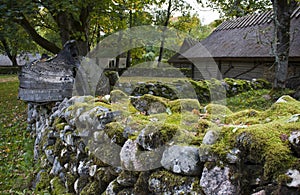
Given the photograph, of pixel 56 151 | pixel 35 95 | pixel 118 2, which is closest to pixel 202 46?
pixel 118 2

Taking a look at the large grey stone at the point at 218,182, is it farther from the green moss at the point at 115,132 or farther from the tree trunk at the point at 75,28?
the tree trunk at the point at 75,28

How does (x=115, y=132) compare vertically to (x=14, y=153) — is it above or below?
above

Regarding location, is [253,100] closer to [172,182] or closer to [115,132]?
[115,132]

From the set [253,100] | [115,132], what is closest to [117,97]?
[115,132]

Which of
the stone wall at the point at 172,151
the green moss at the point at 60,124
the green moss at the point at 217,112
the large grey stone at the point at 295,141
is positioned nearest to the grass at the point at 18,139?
the stone wall at the point at 172,151

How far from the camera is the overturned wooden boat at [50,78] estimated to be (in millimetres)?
5699

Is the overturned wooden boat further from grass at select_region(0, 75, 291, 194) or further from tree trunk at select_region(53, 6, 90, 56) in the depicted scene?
tree trunk at select_region(53, 6, 90, 56)

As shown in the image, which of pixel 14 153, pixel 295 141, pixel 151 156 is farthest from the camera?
pixel 14 153

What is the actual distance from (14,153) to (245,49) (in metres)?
10.9

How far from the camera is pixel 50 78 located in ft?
19.5

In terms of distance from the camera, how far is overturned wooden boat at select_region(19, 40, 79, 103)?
570 centimetres

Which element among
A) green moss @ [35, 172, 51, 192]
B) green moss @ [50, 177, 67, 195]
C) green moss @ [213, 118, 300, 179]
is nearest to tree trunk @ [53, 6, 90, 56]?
green moss @ [35, 172, 51, 192]

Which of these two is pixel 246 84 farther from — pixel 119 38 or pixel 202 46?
pixel 119 38

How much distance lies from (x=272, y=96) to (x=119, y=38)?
13.5m
